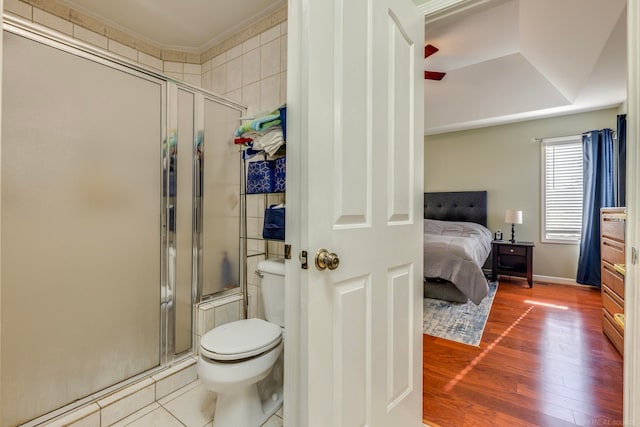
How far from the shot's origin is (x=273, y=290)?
1655 millimetres

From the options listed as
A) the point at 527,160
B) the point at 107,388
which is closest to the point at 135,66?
the point at 107,388

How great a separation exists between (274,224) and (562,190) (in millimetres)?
4355

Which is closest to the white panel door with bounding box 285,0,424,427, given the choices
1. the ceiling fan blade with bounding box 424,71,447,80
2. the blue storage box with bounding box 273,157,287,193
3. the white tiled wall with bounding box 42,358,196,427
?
the blue storage box with bounding box 273,157,287,193

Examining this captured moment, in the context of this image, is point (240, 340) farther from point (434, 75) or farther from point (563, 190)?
point (563, 190)

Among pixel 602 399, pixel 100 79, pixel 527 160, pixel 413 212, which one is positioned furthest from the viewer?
pixel 527 160

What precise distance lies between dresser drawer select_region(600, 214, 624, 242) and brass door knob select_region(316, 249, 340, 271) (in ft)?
7.61

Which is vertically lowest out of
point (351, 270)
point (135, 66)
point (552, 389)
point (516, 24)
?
point (552, 389)

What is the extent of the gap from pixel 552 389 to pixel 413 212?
4.77ft

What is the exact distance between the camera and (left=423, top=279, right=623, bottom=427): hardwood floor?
1.49 meters

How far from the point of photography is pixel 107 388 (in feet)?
4.98

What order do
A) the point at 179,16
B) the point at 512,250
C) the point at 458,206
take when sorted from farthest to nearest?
the point at 458,206 → the point at 512,250 → the point at 179,16

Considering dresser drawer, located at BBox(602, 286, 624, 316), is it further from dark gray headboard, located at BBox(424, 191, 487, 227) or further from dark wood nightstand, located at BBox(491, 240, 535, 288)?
dark gray headboard, located at BBox(424, 191, 487, 227)

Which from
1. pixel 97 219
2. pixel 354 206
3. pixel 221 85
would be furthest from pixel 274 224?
pixel 221 85

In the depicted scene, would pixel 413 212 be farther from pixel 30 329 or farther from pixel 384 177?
pixel 30 329
